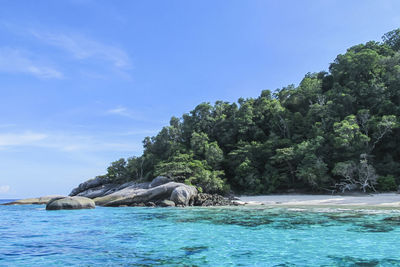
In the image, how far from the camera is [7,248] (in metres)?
7.99

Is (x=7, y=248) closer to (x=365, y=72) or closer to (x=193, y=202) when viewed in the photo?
(x=193, y=202)

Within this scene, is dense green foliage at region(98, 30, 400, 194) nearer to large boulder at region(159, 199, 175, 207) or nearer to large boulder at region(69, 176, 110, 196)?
large boulder at region(69, 176, 110, 196)

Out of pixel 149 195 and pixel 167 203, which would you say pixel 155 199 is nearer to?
pixel 149 195

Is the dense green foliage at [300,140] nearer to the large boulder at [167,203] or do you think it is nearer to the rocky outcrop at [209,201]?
the rocky outcrop at [209,201]

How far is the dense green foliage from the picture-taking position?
2616cm

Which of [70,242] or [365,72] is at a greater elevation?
[365,72]

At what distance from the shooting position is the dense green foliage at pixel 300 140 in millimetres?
26156

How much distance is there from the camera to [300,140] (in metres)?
A: 33.1

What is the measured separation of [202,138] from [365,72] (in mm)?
25635

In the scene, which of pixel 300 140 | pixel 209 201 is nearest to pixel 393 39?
pixel 300 140

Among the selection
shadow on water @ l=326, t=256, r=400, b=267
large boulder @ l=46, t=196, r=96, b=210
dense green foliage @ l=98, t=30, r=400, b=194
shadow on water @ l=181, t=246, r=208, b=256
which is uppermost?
dense green foliage @ l=98, t=30, r=400, b=194

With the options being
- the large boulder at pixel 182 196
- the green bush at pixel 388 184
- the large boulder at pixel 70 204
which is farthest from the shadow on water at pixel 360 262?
the green bush at pixel 388 184

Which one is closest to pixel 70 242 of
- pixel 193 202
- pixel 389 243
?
pixel 389 243

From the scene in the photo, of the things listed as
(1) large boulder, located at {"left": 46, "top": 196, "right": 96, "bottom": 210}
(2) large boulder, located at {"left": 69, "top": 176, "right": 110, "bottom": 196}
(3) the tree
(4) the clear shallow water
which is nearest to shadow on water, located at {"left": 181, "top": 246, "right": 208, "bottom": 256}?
(4) the clear shallow water
